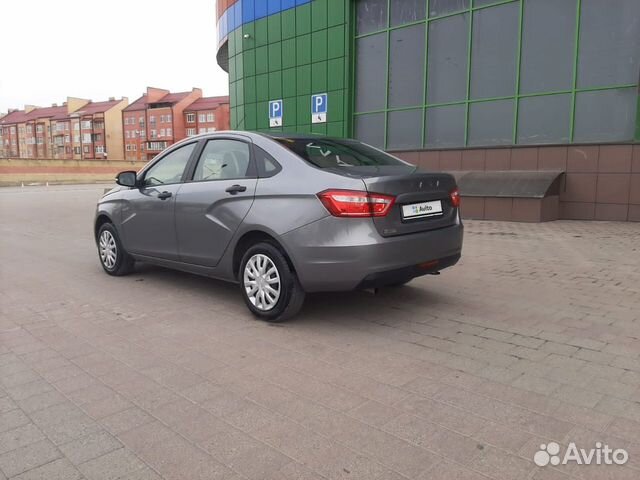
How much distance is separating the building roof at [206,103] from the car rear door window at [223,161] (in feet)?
285

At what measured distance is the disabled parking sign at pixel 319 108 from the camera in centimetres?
1895

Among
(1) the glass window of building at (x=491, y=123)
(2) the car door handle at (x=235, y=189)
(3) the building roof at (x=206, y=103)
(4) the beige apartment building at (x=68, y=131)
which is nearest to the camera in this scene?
(2) the car door handle at (x=235, y=189)

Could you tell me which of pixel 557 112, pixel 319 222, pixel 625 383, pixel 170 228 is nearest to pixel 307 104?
pixel 557 112

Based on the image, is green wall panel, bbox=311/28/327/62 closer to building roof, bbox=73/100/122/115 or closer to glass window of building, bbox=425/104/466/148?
glass window of building, bbox=425/104/466/148

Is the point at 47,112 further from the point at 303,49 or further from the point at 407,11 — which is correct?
the point at 407,11

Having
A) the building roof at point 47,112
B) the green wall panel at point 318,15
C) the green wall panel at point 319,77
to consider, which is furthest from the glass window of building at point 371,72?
the building roof at point 47,112

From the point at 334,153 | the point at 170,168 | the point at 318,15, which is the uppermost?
the point at 318,15

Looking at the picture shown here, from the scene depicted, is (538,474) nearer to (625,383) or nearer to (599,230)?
(625,383)

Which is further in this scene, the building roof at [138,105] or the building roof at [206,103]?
the building roof at [138,105]

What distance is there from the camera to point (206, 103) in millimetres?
90875

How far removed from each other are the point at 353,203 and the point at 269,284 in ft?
3.42

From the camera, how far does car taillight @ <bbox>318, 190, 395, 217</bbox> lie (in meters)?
3.98

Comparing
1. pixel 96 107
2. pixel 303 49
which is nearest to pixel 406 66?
pixel 303 49

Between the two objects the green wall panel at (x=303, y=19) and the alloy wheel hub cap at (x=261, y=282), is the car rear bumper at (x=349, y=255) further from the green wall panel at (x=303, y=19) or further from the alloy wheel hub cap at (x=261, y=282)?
the green wall panel at (x=303, y=19)
